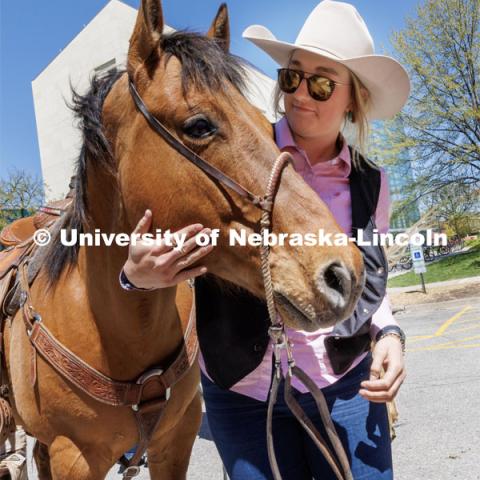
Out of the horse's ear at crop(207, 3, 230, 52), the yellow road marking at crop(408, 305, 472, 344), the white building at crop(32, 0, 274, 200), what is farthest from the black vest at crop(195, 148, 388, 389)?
the white building at crop(32, 0, 274, 200)

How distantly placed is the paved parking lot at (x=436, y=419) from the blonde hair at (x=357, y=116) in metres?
2.60

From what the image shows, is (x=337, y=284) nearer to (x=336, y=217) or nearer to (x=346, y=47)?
(x=336, y=217)

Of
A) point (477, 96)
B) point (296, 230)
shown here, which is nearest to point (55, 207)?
point (296, 230)

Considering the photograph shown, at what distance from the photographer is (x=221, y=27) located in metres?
1.61

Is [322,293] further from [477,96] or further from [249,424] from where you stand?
[477,96]

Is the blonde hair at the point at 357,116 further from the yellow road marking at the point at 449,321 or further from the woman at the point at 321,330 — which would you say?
the yellow road marking at the point at 449,321

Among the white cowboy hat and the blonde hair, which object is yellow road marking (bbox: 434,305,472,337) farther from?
the white cowboy hat

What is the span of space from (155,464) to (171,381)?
59 centimetres

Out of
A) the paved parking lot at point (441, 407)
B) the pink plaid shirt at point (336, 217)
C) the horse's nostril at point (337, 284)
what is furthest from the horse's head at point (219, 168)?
the paved parking lot at point (441, 407)

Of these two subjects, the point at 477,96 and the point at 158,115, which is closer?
the point at 158,115

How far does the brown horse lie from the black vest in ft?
0.67

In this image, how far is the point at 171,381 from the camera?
5.50 feet

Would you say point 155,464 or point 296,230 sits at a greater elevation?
point 296,230

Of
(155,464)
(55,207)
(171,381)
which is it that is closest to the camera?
(171,381)
